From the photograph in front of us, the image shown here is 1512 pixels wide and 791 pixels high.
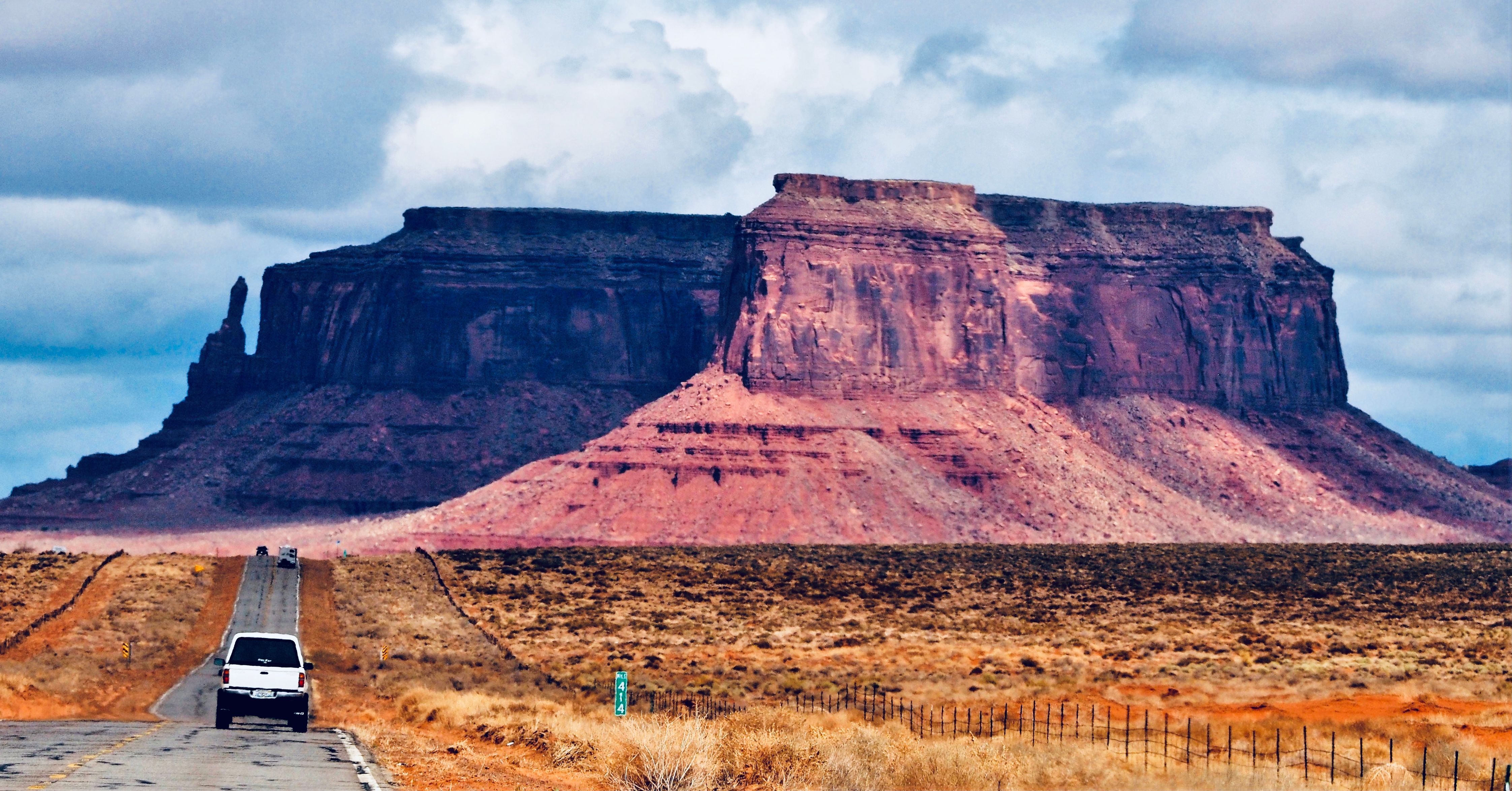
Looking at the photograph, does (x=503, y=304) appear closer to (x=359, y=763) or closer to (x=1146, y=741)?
(x=1146, y=741)

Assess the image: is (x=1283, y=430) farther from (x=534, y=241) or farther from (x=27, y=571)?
(x=27, y=571)

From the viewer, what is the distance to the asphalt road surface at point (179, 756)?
86.3 feet

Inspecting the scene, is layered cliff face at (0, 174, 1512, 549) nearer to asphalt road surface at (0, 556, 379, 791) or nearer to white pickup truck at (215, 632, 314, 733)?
white pickup truck at (215, 632, 314, 733)

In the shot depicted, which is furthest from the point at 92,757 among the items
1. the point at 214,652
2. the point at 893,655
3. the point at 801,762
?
the point at 893,655

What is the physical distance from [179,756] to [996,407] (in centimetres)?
11027

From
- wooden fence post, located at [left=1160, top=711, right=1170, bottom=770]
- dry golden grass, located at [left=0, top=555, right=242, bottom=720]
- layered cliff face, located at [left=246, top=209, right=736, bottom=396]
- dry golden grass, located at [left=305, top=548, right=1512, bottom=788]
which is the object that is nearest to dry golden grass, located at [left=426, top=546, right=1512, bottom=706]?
dry golden grass, located at [left=305, top=548, right=1512, bottom=788]

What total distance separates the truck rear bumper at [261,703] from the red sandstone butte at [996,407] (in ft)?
267

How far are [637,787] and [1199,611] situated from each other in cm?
5054

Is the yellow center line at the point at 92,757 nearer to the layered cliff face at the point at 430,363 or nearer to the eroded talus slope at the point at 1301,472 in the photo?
the eroded talus slope at the point at 1301,472

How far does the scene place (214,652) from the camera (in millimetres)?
59188

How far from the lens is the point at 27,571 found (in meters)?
85.6

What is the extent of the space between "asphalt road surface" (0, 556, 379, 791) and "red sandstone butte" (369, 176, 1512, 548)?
266 ft

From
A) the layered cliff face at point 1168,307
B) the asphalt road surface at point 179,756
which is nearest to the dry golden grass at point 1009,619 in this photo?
the asphalt road surface at point 179,756

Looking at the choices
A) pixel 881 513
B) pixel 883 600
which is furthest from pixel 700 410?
pixel 883 600
